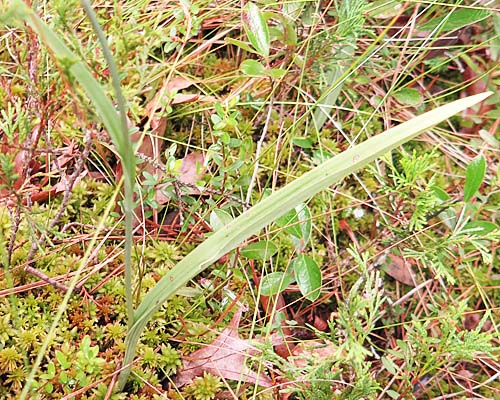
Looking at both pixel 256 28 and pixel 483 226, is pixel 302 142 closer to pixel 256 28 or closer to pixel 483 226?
pixel 256 28

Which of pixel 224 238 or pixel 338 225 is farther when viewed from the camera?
pixel 338 225

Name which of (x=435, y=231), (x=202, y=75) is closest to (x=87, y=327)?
(x=202, y=75)

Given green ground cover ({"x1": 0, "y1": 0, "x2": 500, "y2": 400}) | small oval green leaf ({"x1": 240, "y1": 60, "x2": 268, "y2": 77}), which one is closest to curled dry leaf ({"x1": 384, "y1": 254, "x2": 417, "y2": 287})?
green ground cover ({"x1": 0, "y1": 0, "x2": 500, "y2": 400})

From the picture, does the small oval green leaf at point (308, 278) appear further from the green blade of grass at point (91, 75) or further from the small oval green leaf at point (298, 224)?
the green blade of grass at point (91, 75)

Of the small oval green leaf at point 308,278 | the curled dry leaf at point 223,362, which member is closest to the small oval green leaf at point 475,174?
the small oval green leaf at point 308,278

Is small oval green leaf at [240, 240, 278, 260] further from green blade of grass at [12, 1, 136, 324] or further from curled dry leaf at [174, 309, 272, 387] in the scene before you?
green blade of grass at [12, 1, 136, 324]

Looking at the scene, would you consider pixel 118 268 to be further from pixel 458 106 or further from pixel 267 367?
pixel 458 106

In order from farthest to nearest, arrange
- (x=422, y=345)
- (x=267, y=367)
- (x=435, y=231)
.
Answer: (x=435, y=231)
(x=267, y=367)
(x=422, y=345)
